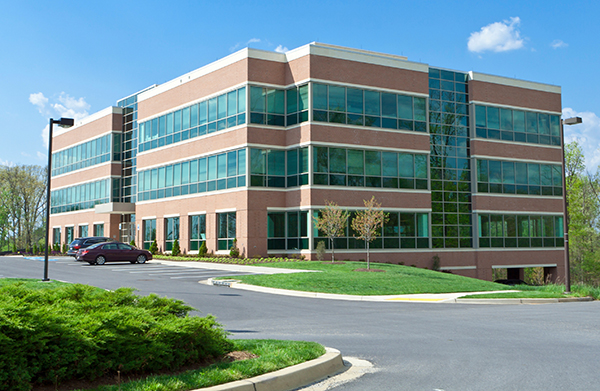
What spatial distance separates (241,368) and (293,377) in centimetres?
64

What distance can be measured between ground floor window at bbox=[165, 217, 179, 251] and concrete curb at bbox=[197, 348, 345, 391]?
35.1 m

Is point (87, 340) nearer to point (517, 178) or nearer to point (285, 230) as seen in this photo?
point (285, 230)

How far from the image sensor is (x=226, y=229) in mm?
37594

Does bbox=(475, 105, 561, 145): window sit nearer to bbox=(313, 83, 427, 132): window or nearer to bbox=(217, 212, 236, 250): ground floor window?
bbox=(313, 83, 427, 132): window

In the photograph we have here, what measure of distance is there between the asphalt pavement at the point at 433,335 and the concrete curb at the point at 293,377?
48 centimetres

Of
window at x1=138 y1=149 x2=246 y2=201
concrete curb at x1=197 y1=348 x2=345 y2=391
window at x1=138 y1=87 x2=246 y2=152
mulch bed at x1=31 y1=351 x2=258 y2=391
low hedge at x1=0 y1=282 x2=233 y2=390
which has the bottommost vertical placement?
concrete curb at x1=197 y1=348 x2=345 y2=391

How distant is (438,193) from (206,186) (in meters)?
15.8

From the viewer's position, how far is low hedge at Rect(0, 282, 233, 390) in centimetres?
601

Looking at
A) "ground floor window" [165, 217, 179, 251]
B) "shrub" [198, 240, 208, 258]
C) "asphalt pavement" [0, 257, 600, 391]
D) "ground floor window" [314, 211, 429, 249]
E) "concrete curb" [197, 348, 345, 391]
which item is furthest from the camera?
"ground floor window" [165, 217, 179, 251]

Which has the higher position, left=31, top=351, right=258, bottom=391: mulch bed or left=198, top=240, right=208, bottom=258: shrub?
left=198, top=240, right=208, bottom=258: shrub

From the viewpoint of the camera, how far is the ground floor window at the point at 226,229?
37094 millimetres

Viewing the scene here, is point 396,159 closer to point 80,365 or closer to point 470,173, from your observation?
point 470,173

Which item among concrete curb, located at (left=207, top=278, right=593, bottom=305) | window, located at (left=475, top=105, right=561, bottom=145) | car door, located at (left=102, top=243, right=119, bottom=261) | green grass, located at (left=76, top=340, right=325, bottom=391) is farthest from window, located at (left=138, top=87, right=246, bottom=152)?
green grass, located at (left=76, top=340, right=325, bottom=391)

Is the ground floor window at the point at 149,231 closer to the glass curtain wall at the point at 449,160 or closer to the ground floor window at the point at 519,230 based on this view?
the glass curtain wall at the point at 449,160
